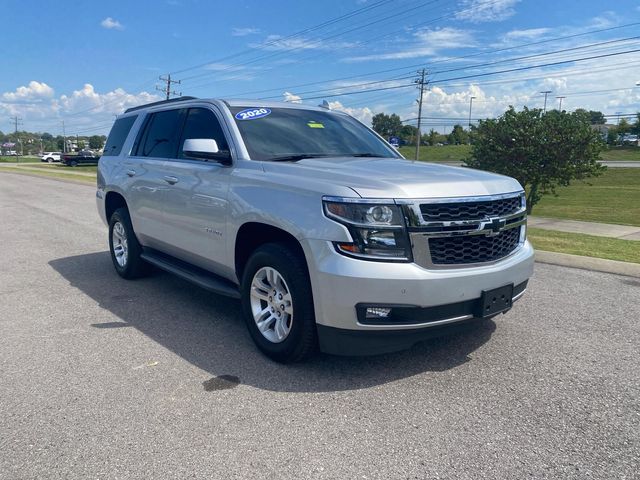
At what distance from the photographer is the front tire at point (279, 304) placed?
11.7 feet

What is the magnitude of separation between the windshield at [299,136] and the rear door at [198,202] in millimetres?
261

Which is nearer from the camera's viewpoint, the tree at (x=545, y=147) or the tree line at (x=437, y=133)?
the tree at (x=545, y=147)

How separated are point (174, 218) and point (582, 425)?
381cm

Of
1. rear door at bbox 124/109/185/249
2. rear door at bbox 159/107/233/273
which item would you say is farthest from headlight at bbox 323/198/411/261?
rear door at bbox 124/109/185/249

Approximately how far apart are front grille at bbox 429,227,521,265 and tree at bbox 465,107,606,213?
51.4 feet

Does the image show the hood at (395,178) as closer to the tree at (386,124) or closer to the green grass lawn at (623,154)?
the green grass lawn at (623,154)

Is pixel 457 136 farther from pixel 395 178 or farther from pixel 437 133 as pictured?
pixel 395 178

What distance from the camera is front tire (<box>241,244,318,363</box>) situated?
11.7ft

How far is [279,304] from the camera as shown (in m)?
3.85

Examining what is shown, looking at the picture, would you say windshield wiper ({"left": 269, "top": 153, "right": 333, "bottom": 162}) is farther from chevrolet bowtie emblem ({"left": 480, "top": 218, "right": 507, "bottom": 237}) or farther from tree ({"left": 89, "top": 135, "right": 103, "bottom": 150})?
tree ({"left": 89, "top": 135, "right": 103, "bottom": 150})

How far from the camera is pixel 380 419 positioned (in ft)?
10.2

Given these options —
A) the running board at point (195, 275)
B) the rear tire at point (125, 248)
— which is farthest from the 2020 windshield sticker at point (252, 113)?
the rear tire at point (125, 248)

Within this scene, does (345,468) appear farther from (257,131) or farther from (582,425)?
(257,131)

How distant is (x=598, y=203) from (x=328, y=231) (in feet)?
79.0
